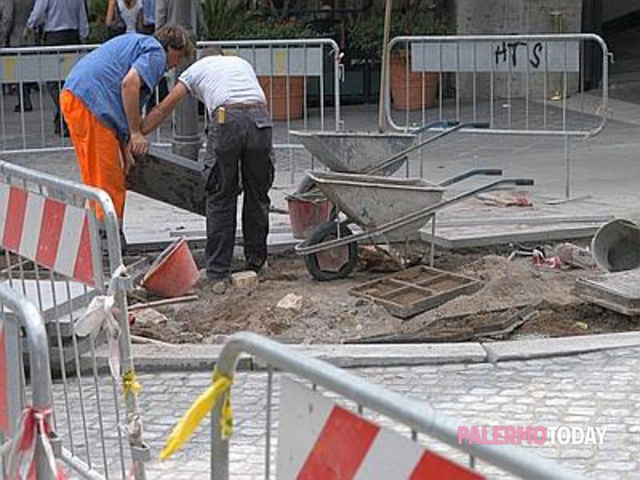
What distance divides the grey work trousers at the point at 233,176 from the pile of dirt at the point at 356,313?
30cm

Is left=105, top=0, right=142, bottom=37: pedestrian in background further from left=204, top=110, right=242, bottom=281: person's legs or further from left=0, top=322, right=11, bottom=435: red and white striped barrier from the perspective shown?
left=0, top=322, right=11, bottom=435: red and white striped barrier

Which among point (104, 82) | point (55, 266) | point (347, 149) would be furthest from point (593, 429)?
point (104, 82)

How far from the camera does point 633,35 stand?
2131 centimetres

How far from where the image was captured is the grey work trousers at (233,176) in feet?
26.5

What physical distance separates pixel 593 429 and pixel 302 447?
113 inches

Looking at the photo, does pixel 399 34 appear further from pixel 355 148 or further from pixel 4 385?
pixel 4 385

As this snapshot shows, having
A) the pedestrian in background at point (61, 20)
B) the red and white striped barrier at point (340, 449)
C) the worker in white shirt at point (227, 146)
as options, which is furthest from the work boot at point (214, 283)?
the pedestrian in background at point (61, 20)

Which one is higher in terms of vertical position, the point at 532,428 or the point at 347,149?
the point at 347,149

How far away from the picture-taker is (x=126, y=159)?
334 inches

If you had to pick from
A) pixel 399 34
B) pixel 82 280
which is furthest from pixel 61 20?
pixel 82 280

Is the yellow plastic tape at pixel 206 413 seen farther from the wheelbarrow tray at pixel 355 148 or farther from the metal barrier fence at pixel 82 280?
the wheelbarrow tray at pixel 355 148

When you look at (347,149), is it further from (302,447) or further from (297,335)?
(302,447)
